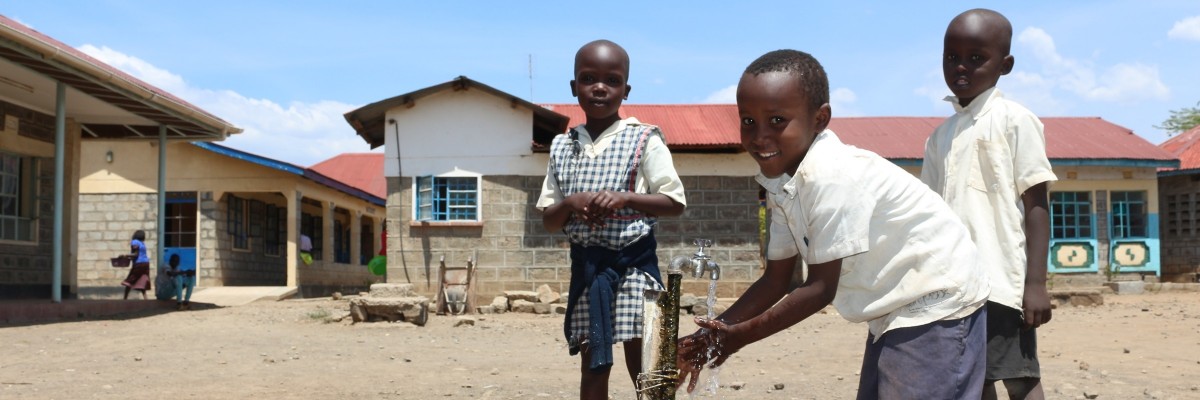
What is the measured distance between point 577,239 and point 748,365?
4.22 meters

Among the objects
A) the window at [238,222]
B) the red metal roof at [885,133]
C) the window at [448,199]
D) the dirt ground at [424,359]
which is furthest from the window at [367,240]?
the dirt ground at [424,359]

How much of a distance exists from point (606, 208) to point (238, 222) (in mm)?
18492

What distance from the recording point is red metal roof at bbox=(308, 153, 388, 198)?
28.0m

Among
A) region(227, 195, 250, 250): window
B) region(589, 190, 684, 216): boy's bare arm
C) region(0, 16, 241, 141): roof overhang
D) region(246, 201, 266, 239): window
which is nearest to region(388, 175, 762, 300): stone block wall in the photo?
region(0, 16, 241, 141): roof overhang

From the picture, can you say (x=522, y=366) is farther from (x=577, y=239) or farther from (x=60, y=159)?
(x=60, y=159)

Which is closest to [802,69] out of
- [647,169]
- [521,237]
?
[647,169]

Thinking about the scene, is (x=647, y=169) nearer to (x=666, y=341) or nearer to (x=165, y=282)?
(x=666, y=341)

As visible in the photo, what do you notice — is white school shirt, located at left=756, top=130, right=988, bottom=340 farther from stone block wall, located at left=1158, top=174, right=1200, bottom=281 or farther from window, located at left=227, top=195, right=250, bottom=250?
stone block wall, located at left=1158, top=174, right=1200, bottom=281

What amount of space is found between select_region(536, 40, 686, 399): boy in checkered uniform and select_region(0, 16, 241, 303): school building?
8702 millimetres

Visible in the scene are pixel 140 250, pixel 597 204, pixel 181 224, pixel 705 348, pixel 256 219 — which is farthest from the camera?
pixel 256 219

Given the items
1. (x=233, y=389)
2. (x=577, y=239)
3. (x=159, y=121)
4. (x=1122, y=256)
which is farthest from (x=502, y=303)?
(x=1122, y=256)

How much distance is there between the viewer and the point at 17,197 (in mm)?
12633

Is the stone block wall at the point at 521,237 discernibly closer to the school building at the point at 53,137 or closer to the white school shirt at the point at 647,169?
the school building at the point at 53,137

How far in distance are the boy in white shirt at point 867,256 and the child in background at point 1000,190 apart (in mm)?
648
